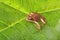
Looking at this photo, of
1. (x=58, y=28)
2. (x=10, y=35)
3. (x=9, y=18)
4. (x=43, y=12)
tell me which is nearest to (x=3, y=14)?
(x=9, y=18)

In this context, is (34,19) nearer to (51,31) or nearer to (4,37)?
(51,31)

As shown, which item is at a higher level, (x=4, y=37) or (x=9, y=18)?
(x=9, y=18)

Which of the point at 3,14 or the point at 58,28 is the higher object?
the point at 3,14

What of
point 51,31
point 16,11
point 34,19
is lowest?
point 51,31

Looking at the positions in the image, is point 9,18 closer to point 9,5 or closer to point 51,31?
point 9,5

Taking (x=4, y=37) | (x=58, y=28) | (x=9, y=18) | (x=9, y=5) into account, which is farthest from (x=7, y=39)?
(x=58, y=28)

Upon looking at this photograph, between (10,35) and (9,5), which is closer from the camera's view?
(10,35)
